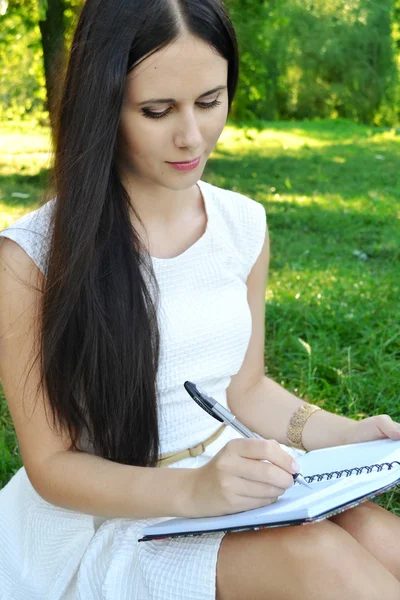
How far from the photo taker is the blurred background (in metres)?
3.34

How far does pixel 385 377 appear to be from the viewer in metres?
3.26

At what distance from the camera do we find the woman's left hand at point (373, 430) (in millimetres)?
1784

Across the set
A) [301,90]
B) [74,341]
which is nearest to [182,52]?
[74,341]

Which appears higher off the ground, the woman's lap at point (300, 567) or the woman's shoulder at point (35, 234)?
the woman's shoulder at point (35, 234)

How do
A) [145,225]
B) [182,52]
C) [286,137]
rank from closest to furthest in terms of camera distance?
[182,52] < [145,225] < [286,137]

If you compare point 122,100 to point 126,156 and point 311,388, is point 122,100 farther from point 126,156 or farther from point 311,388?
point 311,388

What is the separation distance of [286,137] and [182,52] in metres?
13.1

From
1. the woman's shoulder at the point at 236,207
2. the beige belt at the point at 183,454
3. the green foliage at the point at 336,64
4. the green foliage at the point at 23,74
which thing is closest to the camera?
the beige belt at the point at 183,454

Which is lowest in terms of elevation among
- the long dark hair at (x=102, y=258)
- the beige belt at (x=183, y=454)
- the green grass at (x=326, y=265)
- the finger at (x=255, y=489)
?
the green grass at (x=326, y=265)

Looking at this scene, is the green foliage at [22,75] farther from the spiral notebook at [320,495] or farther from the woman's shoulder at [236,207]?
the spiral notebook at [320,495]

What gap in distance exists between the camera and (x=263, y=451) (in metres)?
1.42

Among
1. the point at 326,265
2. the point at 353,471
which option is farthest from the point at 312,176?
the point at 353,471

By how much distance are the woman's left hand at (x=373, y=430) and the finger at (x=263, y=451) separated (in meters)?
0.40

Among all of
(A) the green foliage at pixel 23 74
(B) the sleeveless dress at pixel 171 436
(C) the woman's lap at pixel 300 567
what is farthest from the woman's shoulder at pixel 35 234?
(A) the green foliage at pixel 23 74
